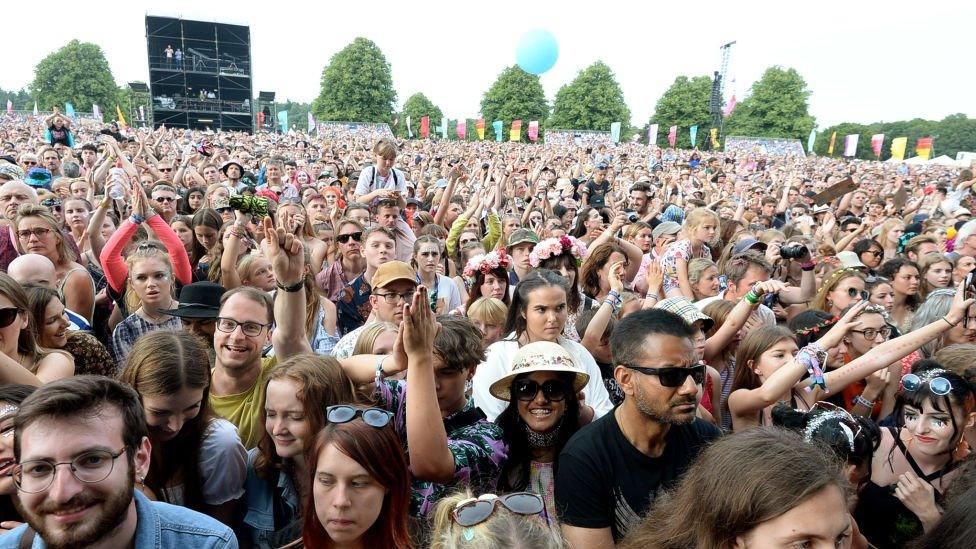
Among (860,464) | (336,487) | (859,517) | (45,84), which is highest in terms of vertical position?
(45,84)

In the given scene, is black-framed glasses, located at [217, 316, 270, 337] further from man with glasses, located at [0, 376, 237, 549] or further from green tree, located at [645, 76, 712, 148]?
green tree, located at [645, 76, 712, 148]

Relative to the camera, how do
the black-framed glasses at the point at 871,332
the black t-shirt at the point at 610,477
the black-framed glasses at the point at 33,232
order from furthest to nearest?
the black-framed glasses at the point at 33,232, the black-framed glasses at the point at 871,332, the black t-shirt at the point at 610,477

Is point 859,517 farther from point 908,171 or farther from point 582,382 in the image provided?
point 908,171

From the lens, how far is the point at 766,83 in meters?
62.9

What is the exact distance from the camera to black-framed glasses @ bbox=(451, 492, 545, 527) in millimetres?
1613

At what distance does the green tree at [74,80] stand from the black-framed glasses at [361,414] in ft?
226

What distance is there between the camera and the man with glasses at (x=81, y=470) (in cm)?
159

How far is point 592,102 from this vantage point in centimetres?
5978

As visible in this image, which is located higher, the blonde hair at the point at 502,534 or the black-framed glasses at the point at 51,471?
the black-framed glasses at the point at 51,471

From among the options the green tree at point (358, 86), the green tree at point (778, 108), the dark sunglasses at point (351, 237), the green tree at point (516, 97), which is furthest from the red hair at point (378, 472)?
the green tree at point (778, 108)

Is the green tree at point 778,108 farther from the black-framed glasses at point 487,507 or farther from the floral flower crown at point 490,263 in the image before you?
Result: the black-framed glasses at point 487,507

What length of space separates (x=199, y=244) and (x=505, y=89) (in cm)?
5767

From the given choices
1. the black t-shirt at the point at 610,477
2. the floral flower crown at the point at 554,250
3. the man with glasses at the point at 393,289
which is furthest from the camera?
the floral flower crown at the point at 554,250

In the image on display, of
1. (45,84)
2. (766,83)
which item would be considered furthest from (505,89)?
(45,84)
